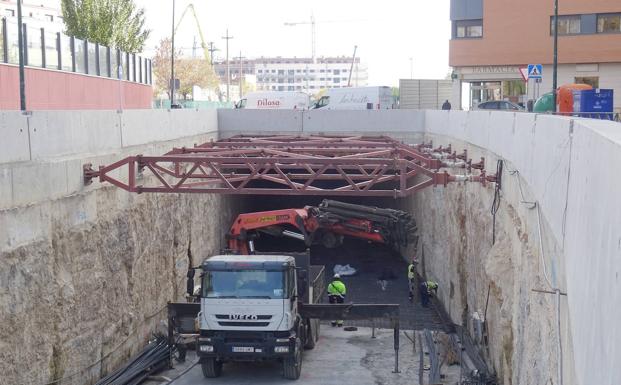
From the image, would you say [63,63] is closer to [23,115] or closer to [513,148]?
[23,115]

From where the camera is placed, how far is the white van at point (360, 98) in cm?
5266

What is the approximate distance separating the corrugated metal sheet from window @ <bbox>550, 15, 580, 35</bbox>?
1112 centimetres

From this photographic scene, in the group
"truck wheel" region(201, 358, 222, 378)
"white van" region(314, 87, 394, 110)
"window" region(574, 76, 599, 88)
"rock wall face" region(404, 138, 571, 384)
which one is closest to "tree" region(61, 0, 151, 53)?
"white van" region(314, 87, 394, 110)

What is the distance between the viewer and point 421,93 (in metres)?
58.1

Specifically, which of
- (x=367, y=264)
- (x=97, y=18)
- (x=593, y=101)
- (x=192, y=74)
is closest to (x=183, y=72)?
(x=192, y=74)

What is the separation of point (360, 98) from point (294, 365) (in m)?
36.9

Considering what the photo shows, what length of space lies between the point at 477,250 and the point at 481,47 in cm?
3469

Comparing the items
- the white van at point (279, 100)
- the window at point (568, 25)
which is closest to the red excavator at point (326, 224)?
the window at point (568, 25)

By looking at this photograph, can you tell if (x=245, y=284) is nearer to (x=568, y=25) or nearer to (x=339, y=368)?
(x=339, y=368)

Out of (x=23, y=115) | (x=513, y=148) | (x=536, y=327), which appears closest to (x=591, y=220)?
(x=536, y=327)

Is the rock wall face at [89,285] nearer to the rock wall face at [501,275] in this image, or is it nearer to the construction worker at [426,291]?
the construction worker at [426,291]

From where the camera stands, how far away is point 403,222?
28.3 m

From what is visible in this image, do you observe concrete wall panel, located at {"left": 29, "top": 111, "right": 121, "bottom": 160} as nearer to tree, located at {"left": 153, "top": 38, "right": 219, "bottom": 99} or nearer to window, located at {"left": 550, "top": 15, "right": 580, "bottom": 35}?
window, located at {"left": 550, "top": 15, "right": 580, "bottom": 35}

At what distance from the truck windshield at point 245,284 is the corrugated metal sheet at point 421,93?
41660 millimetres
